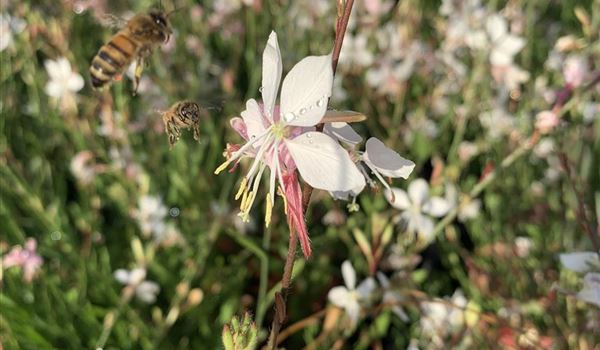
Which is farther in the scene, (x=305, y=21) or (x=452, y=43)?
(x=305, y=21)

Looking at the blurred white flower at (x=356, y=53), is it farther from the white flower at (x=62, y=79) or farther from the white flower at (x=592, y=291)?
→ the white flower at (x=592, y=291)

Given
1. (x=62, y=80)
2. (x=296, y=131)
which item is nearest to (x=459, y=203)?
(x=296, y=131)

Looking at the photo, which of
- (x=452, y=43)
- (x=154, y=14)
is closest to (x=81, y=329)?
(x=154, y=14)

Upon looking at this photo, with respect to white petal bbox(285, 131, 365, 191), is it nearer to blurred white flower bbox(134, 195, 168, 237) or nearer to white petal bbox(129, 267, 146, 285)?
white petal bbox(129, 267, 146, 285)

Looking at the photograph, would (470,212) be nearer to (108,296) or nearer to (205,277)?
(205,277)

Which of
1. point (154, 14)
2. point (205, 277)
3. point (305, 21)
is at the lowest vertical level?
point (205, 277)
